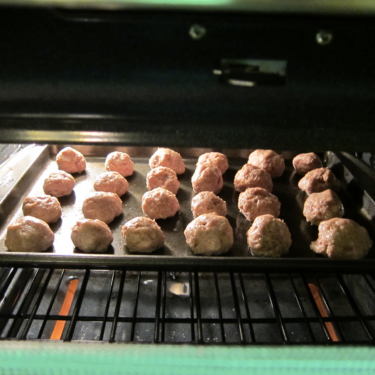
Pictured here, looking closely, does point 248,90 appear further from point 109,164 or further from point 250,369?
point 109,164

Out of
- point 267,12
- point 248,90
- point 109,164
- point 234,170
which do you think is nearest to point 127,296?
point 109,164

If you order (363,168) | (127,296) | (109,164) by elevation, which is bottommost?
(127,296)

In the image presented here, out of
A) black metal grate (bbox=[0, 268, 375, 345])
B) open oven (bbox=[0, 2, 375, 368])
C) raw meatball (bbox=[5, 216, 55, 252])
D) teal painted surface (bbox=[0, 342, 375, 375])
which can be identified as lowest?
teal painted surface (bbox=[0, 342, 375, 375])

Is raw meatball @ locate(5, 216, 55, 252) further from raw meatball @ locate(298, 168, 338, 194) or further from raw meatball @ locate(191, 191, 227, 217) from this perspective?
raw meatball @ locate(298, 168, 338, 194)

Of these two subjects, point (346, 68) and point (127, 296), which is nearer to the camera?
point (346, 68)

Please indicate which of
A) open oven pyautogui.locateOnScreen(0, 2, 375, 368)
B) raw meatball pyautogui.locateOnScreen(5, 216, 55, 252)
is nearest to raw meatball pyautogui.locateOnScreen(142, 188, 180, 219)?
raw meatball pyautogui.locateOnScreen(5, 216, 55, 252)

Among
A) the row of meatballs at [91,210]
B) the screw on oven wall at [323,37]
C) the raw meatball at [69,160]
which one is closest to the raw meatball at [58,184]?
the row of meatballs at [91,210]

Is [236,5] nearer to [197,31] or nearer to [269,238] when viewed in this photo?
[197,31]
